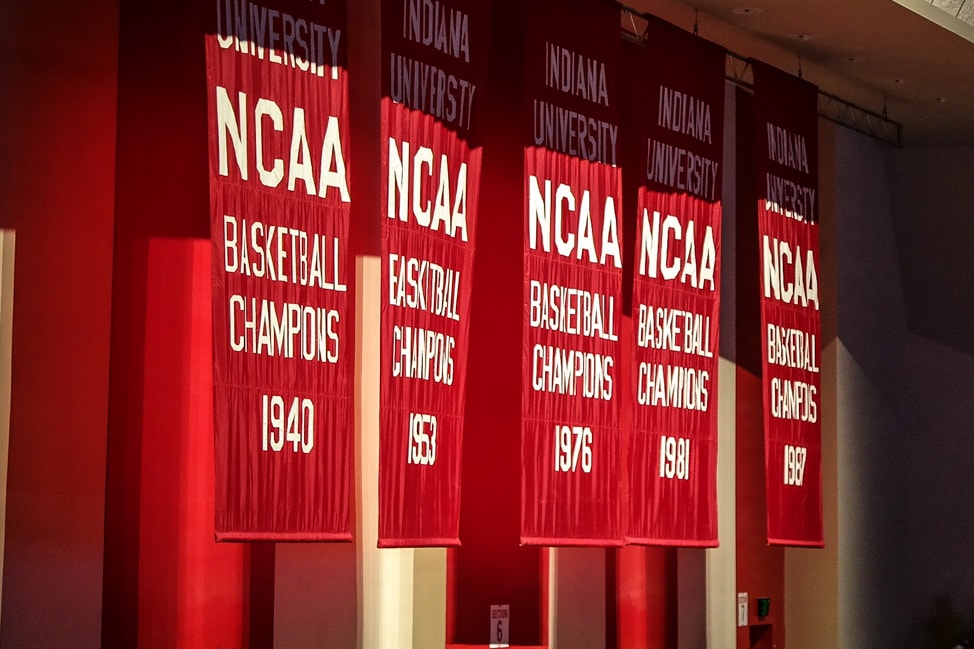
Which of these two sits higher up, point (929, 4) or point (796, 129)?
point (929, 4)

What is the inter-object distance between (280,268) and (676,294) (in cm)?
356

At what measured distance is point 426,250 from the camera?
320 inches

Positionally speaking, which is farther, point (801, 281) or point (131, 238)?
point (801, 281)

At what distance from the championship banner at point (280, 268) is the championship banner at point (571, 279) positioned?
60.0 inches

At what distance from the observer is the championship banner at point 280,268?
7.07m

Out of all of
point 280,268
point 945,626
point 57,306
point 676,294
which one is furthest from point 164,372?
point 945,626

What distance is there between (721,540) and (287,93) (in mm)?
5753

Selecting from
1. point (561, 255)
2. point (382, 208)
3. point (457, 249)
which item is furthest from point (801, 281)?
point (382, 208)

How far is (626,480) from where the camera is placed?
9719mm

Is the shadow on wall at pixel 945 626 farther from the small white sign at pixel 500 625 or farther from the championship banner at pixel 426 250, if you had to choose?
the championship banner at pixel 426 250

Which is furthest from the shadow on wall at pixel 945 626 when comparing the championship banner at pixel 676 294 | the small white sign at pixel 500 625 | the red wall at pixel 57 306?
the red wall at pixel 57 306

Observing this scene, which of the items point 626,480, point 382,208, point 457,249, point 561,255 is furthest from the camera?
point 626,480

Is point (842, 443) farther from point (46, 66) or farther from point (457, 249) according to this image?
point (46, 66)

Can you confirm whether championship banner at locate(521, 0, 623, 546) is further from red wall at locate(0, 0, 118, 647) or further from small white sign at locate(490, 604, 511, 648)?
red wall at locate(0, 0, 118, 647)
